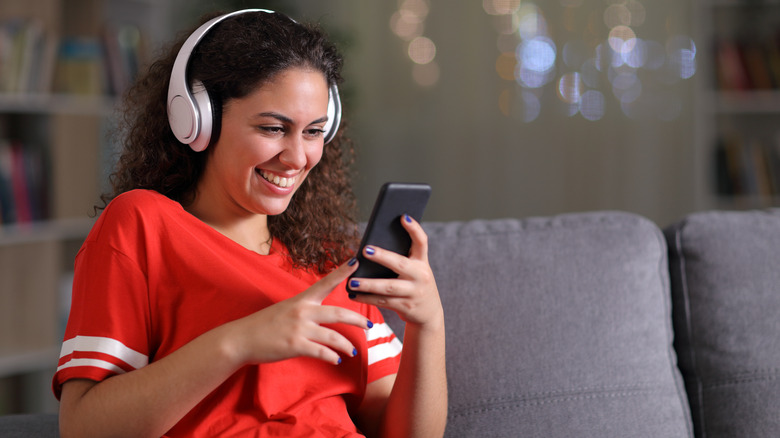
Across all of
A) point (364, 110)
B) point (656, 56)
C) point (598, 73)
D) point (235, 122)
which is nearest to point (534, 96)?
point (598, 73)

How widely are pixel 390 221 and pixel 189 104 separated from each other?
0.32 meters

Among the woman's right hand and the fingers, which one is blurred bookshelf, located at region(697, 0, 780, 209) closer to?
the fingers

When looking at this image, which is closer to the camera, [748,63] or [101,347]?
[101,347]

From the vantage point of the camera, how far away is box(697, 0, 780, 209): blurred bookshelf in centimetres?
296

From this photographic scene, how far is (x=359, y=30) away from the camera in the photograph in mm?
3531

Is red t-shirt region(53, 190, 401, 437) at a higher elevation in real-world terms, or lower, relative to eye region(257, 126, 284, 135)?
lower

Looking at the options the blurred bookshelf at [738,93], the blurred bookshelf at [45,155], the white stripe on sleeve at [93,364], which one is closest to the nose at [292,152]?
the white stripe on sleeve at [93,364]

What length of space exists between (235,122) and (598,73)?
2.63m

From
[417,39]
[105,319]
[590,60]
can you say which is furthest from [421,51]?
[105,319]

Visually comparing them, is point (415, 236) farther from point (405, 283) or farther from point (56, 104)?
point (56, 104)

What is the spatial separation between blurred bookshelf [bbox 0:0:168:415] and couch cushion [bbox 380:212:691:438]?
1.70 m

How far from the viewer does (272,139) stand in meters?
0.95

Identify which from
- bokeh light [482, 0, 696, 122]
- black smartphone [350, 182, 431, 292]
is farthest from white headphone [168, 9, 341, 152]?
bokeh light [482, 0, 696, 122]

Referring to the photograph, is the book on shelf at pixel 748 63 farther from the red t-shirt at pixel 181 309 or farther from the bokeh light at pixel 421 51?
the red t-shirt at pixel 181 309
